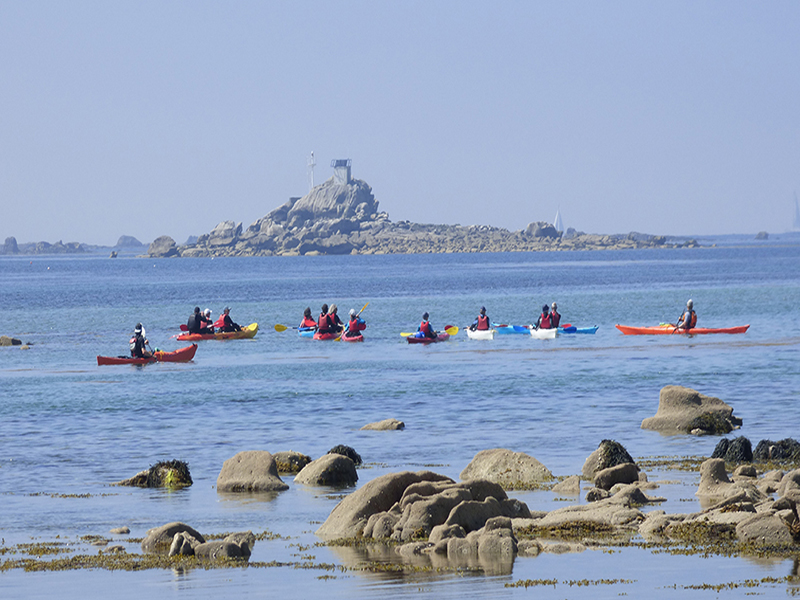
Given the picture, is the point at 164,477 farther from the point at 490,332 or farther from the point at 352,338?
the point at 490,332

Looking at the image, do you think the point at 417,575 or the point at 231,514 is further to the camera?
the point at 231,514

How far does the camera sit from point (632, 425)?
2777 centimetres

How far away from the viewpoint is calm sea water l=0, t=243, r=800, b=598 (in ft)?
44.4

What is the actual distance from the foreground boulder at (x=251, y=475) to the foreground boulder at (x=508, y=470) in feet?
11.8

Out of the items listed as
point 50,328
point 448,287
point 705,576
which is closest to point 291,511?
point 705,576

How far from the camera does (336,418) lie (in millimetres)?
30938

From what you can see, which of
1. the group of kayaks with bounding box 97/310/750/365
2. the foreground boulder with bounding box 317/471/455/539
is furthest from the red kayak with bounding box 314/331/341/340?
the foreground boulder with bounding box 317/471/455/539

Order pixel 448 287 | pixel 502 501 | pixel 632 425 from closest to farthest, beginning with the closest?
pixel 502 501, pixel 632 425, pixel 448 287

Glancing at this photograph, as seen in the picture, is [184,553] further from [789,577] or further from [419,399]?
[419,399]

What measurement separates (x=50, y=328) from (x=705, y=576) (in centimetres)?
6691

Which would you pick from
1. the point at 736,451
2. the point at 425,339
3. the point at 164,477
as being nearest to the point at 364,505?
the point at 164,477

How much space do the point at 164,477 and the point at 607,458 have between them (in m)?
8.60

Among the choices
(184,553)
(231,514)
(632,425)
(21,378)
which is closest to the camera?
(184,553)

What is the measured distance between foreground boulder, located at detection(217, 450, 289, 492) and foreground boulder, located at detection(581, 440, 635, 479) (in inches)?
230
